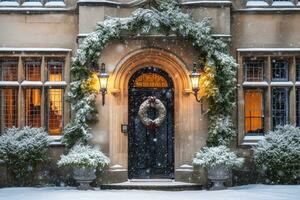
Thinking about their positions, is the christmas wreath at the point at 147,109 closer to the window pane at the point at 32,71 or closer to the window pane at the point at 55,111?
the window pane at the point at 55,111

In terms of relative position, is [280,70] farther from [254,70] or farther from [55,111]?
[55,111]

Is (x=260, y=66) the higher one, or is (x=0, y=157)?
(x=260, y=66)

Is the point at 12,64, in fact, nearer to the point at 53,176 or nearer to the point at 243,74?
the point at 53,176

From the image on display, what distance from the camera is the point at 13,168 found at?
15.7 meters

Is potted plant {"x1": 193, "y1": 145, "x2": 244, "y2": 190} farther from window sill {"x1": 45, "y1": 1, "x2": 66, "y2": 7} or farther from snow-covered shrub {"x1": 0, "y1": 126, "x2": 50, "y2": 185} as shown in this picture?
window sill {"x1": 45, "y1": 1, "x2": 66, "y2": 7}

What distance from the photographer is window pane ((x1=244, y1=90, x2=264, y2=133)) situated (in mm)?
16578

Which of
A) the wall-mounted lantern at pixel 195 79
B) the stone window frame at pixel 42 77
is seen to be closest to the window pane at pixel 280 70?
the wall-mounted lantern at pixel 195 79

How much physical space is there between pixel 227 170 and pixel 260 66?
3179 millimetres

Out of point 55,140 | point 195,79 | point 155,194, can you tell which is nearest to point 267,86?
point 195,79

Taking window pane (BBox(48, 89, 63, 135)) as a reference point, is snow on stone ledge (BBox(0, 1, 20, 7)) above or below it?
above

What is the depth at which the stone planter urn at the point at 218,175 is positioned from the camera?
15.0 meters

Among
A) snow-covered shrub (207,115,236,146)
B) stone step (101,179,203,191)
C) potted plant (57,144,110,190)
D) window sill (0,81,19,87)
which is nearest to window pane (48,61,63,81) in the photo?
window sill (0,81,19,87)

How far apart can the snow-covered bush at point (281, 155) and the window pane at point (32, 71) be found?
599 centimetres

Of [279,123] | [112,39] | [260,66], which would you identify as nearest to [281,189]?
[279,123]
